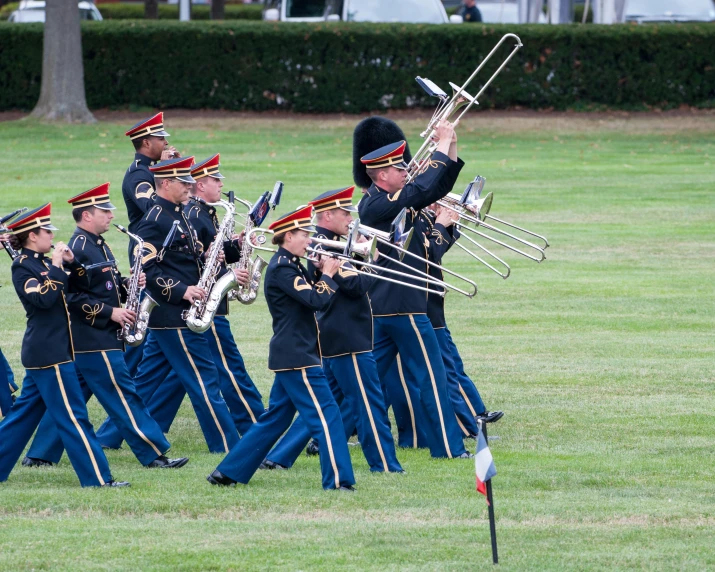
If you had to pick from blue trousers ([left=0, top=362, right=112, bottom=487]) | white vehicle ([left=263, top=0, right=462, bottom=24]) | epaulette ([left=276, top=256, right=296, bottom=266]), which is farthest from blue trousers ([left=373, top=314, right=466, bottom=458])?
white vehicle ([left=263, top=0, right=462, bottom=24])

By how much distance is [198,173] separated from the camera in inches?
362

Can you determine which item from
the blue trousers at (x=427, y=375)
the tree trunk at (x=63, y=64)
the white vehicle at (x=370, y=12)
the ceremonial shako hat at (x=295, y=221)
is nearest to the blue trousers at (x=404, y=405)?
the blue trousers at (x=427, y=375)

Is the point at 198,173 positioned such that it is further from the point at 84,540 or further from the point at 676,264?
the point at 676,264

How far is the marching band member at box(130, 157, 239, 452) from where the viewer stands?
8594 millimetres

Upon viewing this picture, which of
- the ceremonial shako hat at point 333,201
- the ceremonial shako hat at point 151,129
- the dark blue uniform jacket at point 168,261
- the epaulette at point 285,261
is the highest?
the ceremonial shako hat at point 151,129

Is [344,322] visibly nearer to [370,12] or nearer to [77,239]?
[77,239]

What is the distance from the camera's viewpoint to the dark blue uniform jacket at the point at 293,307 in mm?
7480

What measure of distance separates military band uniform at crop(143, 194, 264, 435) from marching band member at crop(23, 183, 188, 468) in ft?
2.59

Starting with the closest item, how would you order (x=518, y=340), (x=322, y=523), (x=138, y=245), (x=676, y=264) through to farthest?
(x=322, y=523), (x=138, y=245), (x=518, y=340), (x=676, y=264)

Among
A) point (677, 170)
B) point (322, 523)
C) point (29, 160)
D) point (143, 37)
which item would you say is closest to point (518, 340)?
point (322, 523)

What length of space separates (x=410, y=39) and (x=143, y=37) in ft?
16.6

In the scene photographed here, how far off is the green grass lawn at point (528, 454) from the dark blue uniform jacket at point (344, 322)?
76 centimetres

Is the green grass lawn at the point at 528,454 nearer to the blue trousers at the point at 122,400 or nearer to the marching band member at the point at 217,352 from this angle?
the blue trousers at the point at 122,400

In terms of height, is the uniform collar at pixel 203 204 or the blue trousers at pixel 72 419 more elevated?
the uniform collar at pixel 203 204
